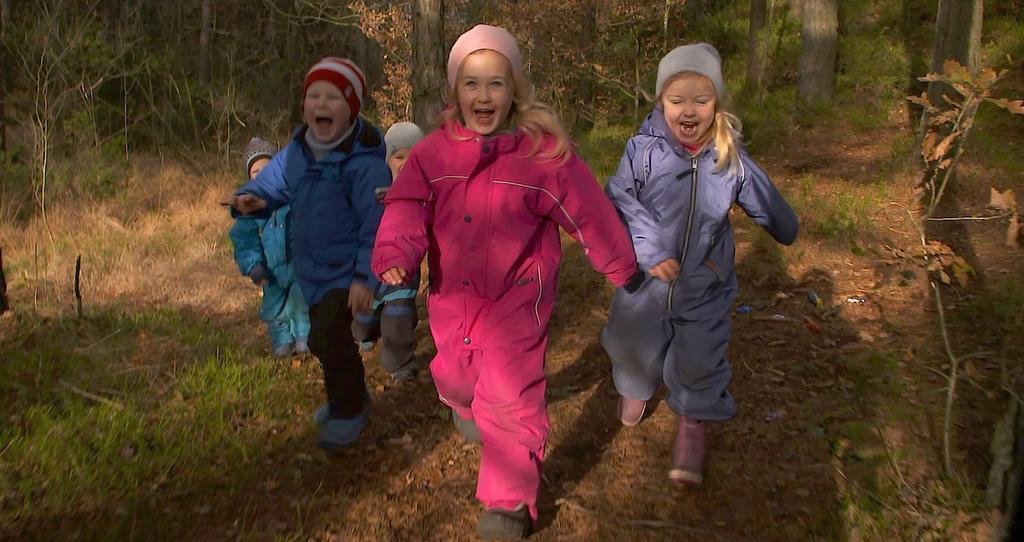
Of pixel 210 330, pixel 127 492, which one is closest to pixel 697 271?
pixel 127 492

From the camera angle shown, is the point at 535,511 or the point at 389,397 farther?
the point at 389,397

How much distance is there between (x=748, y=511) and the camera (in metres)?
3.00

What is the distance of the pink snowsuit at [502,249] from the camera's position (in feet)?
A: 8.82

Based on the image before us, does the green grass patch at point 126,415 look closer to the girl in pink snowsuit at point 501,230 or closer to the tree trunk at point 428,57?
the girl in pink snowsuit at point 501,230

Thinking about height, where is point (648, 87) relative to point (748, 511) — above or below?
above

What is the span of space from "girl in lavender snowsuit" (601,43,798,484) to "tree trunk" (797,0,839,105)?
8.33m

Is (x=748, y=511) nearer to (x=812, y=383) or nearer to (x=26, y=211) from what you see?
(x=812, y=383)

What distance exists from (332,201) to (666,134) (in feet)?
5.06

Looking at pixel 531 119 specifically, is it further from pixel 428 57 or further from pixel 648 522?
pixel 428 57

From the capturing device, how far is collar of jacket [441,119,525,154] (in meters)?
2.69

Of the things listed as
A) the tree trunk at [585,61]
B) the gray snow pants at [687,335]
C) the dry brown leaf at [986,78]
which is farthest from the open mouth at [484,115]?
the tree trunk at [585,61]

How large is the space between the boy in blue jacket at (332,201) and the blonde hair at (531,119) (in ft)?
2.04

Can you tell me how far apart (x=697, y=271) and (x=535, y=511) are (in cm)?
125

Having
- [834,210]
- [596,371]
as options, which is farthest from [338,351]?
[834,210]
